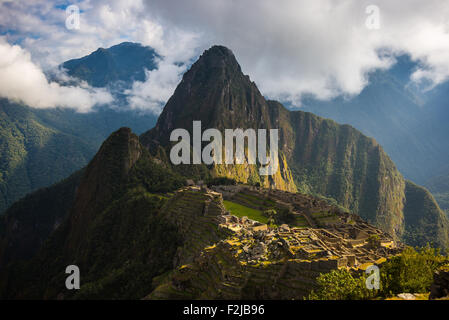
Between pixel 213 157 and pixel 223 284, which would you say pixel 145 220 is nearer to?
pixel 223 284

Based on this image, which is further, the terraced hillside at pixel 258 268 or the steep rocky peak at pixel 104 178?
the steep rocky peak at pixel 104 178

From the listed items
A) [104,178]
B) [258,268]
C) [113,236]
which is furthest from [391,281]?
[104,178]

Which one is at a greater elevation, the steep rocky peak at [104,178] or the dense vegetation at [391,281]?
the steep rocky peak at [104,178]
